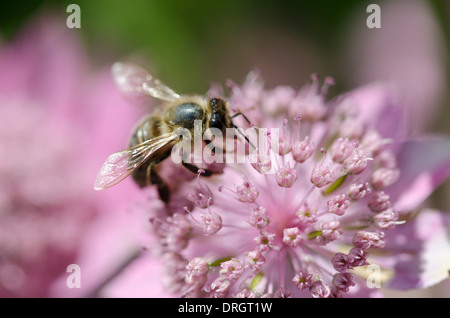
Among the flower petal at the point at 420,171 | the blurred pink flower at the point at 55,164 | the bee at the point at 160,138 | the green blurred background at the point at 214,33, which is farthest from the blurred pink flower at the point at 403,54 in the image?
the bee at the point at 160,138

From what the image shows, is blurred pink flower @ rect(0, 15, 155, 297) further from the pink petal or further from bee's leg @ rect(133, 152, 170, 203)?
the pink petal

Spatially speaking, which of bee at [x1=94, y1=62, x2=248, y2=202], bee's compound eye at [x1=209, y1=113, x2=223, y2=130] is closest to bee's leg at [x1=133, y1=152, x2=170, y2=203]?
bee at [x1=94, y1=62, x2=248, y2=202]

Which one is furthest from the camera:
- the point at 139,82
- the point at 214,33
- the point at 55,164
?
the point at 214,33

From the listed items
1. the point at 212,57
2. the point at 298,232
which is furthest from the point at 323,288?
the point at 212,57

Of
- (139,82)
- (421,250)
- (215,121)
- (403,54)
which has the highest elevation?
(403,54)

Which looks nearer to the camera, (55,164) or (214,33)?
(55,164)

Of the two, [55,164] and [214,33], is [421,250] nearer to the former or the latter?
[55,164]

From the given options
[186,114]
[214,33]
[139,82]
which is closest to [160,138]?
[186,114]

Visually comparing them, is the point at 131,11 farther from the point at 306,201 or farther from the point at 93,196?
the point at 306,201
